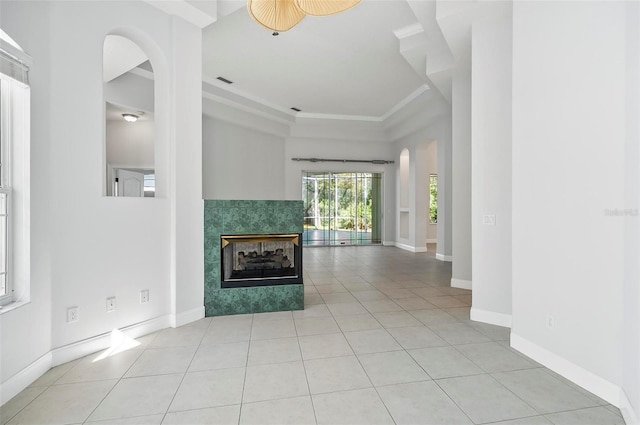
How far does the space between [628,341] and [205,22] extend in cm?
436

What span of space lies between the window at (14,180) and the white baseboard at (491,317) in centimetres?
392

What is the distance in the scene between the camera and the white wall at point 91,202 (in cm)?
241

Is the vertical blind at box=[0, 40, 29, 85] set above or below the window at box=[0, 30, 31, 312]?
above

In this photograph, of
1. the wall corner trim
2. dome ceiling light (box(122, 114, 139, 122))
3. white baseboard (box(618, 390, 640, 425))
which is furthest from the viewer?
dome ceiling light (box(122, 114, 139, 122))

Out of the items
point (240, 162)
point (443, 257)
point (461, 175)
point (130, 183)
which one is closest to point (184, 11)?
point (461, 175)

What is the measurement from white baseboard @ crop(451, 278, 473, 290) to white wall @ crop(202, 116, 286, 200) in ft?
17.9

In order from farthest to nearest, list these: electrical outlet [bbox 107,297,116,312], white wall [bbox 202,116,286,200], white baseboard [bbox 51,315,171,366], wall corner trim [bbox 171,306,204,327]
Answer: white wall [bbox 202,116,286,200] → wall corner trim [bbox 171,306,204,327] → electrical outlet [bbox 107,297,116,312] → white baseboard [bbox 51,315,171,366]

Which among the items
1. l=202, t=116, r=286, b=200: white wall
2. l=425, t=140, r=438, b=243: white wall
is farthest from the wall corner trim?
l=425, t=140, r=438, b=243: white wall

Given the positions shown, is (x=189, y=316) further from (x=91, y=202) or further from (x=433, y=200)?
(x=433, y=200)

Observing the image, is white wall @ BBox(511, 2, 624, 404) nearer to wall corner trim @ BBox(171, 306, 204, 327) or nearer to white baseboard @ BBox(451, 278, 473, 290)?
white baseboard @ BBox(451, 278, 473, 290)

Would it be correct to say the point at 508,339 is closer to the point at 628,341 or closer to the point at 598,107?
the point at 628,341

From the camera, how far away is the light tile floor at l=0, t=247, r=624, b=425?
1.94 m

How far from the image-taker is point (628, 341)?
194 cm

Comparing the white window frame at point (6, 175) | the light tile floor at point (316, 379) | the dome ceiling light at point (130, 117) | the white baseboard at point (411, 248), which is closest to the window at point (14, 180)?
the white window frame at point (6, 175)
